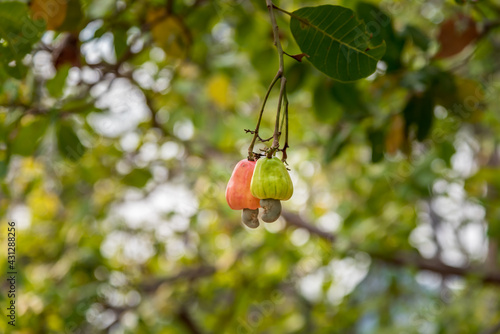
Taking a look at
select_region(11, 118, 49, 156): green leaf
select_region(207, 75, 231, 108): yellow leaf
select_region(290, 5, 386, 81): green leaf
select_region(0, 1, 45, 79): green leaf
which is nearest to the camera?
select_region(290, 5, 386, 81): green leaf

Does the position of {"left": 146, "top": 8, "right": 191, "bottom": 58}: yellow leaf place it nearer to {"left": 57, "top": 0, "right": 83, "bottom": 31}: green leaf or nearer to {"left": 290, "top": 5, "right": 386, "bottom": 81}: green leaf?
{"left": 57, "top": 0, "right": 83, "bottom": 31}: green leaf

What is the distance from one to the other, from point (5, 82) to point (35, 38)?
15.3 inches

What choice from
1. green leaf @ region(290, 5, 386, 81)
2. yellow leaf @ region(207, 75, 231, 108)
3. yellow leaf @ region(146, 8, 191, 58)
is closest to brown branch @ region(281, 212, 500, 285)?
yellow leaf @ region(207, 75, 231, 108)

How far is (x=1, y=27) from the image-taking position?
1026mm

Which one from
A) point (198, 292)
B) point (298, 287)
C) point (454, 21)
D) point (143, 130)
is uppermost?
point (454, 21)

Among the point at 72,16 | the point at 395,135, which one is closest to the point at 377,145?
the point at 395,135

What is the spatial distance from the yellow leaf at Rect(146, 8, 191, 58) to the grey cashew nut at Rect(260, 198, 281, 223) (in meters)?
1.00

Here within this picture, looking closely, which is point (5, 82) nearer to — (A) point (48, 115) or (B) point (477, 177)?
(A) point (48, 115)

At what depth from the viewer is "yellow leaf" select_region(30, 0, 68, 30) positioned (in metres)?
1.21

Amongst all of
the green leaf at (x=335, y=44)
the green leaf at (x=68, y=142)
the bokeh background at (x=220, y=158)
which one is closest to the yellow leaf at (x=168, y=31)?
the bokeh background at (x=220, y=158)

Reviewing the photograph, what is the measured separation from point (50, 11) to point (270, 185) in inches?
32.2

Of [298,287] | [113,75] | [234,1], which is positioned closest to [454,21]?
[234,1]

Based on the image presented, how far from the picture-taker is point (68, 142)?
1598 millimetres

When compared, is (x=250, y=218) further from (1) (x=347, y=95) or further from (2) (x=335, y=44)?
(1) (x=347, y=95)
